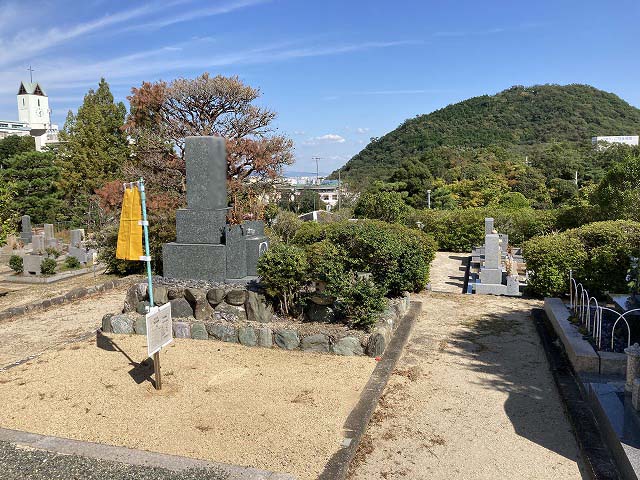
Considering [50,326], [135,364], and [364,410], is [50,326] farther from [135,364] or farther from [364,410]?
[364,410]

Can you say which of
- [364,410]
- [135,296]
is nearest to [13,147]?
[135,296]

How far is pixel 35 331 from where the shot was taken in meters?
7.32

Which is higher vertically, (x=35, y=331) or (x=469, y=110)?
(x=469, y=110)

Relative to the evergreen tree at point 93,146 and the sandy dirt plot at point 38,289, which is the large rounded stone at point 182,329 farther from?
the evergreen tree at point 93,146

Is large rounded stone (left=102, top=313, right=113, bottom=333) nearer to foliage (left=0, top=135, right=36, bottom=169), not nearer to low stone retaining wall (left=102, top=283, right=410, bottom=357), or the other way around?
low stone retaining wall (left=102, top=283, right=410, bottom=357)

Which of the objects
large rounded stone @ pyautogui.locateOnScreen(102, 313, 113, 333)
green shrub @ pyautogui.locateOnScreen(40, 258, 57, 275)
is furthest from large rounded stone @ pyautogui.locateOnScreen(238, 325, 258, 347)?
green shrub @ pyautogui.locateOnScreen(40, 258, 57, 275)

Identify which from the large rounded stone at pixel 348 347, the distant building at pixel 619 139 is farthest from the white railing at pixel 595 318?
the distant building at pixel 619 139

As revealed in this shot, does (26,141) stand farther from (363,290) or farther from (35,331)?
(363,290)

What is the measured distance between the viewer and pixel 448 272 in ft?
42.2

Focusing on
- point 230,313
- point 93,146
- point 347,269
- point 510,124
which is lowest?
point 230,313

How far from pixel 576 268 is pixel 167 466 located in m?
7.96

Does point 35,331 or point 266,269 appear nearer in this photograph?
point 266,269

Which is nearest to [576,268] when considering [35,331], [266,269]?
[266,269]

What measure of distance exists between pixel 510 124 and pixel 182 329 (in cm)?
6148
